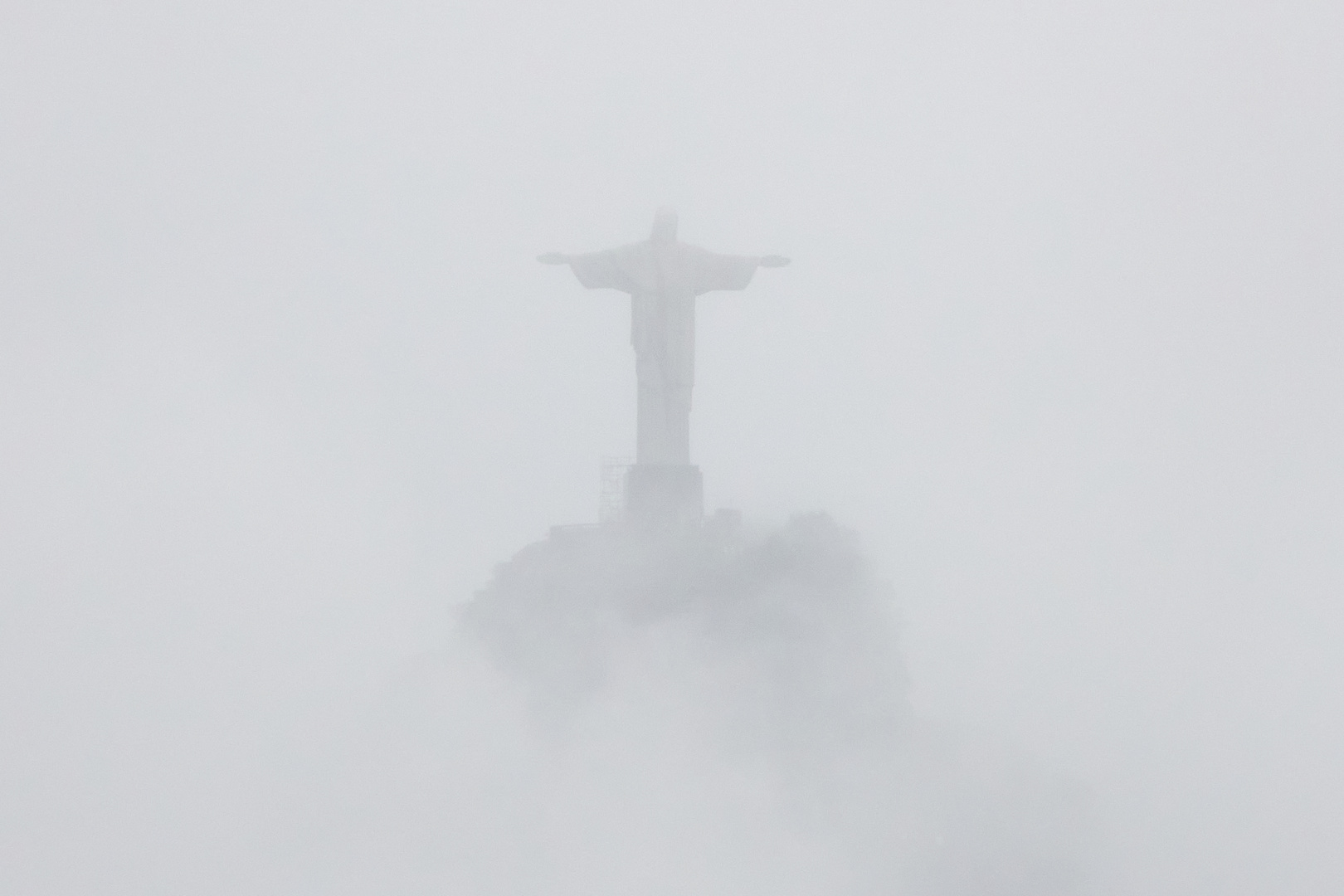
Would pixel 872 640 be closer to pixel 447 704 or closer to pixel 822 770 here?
pixel 822 770

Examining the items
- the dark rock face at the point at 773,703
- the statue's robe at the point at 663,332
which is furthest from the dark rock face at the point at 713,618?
the statue's robe at the point at 663,332

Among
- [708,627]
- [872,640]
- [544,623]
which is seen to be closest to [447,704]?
[544,623]

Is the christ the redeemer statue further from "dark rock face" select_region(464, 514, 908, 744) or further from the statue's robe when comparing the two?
"dark rock face" select_region(464, 514, 908, 744)

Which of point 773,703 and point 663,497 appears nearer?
point 773,703

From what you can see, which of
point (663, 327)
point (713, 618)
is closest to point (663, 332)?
point (663, 327)

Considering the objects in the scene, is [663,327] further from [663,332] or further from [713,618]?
[713,618]
